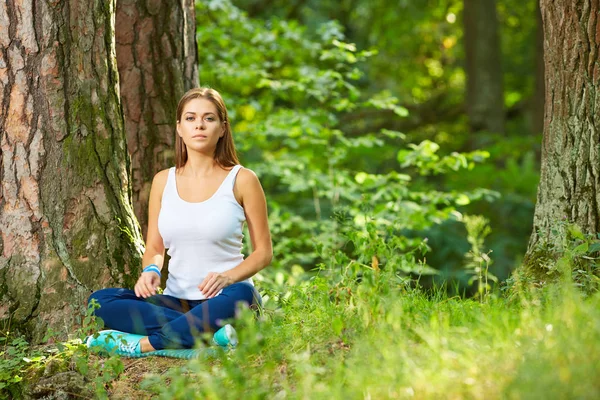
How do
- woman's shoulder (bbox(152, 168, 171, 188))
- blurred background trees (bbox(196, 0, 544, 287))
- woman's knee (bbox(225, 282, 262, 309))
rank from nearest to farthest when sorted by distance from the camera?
woman's knee (bbox(225, 282, 262, 309)), woman's shoulder (bbox(152, 168, 171, 188)), blurred background trees (bbox(196, 0, 544, 287))

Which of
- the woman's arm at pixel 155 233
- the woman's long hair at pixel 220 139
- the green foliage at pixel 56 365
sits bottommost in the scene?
the green foliage at pixel 56 365

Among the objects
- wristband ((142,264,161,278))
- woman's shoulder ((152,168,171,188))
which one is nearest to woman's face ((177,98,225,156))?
woman's shoulder ((152,168,171,188))

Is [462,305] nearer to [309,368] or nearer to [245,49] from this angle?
[309,368]

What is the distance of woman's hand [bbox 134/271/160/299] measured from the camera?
3.87 metres

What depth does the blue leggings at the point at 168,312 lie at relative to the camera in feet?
12.2

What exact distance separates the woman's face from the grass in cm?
101

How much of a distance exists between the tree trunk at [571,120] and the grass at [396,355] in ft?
1.87

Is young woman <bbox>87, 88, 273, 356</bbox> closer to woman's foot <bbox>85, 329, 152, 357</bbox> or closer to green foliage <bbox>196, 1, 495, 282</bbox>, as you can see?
woman's foot <bbox>85, 329, 152, 357</bbox>

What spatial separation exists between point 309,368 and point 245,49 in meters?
7.10

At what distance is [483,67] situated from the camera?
12.5 metres

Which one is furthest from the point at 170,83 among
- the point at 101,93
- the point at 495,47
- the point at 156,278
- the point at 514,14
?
the point at 514,14

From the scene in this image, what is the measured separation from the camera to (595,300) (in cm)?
313

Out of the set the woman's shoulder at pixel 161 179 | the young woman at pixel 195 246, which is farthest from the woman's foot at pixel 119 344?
the woman's shoulder at pixel 161 179

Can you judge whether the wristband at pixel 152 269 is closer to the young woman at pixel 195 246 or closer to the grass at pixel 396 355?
the young woman at pixel 195 246
